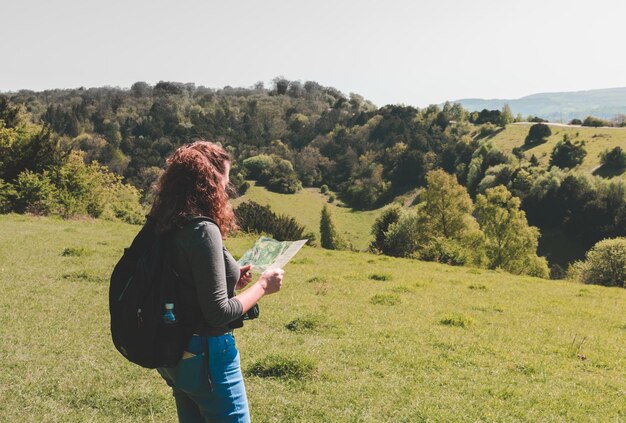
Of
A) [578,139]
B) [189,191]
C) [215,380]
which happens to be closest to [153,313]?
[215,380]

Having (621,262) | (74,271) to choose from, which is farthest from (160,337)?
(621,262)

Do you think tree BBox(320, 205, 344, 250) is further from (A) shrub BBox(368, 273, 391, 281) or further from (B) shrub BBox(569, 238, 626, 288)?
(A) shrub BBox(368, 273, 391, 281)

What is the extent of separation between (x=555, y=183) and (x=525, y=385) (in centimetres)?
9532

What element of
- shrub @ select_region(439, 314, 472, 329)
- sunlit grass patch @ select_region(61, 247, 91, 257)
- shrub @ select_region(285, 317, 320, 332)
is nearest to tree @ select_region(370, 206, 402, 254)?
sunlit grass patch @ select_region(61, 247, 91, 257)

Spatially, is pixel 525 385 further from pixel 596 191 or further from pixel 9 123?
pixel 596 191

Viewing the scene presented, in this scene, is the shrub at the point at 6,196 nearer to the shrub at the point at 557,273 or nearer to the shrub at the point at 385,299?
the shrub at the point at 385,299

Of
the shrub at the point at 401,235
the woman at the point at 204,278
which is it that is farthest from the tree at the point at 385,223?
the woman at the point at 204,278

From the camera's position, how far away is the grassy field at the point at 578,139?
11062cm

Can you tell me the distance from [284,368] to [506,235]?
45.4 meters

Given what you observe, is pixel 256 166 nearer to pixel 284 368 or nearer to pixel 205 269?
pixel 284 368

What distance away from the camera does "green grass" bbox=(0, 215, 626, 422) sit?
709cm

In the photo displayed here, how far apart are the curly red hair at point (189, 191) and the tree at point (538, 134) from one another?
14145 cm

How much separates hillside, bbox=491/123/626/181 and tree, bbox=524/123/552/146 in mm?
1340

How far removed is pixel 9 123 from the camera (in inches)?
1489
